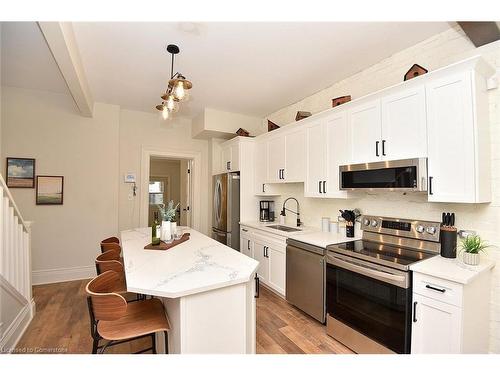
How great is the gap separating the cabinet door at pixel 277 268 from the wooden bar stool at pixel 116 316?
5.14ft

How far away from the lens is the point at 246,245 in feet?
12.1

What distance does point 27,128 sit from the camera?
11.1 feet

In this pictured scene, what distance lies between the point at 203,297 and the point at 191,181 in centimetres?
365

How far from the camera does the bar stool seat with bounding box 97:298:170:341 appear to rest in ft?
4.50

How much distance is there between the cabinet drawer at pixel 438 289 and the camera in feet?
4.72

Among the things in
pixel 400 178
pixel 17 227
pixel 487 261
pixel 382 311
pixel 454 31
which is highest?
pixel 454 31

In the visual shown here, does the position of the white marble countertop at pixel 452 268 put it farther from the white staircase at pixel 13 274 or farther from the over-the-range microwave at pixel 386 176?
the white staircase at pixel 13 274

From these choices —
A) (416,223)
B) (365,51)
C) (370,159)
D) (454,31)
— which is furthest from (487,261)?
(365,51)

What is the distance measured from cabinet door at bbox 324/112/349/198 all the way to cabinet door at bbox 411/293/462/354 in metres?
1.23

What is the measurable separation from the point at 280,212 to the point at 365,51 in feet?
8.25

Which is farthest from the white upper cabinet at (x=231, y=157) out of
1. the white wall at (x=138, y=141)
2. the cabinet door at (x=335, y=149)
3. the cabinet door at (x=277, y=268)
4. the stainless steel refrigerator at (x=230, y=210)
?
the cabinet door at (x=335, y=149)

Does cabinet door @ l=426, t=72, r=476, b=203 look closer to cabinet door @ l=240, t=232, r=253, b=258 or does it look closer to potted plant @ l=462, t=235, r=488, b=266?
potted plant @ l=462, t=235, r=488, b=266

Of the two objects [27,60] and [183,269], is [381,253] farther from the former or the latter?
[27,60]
